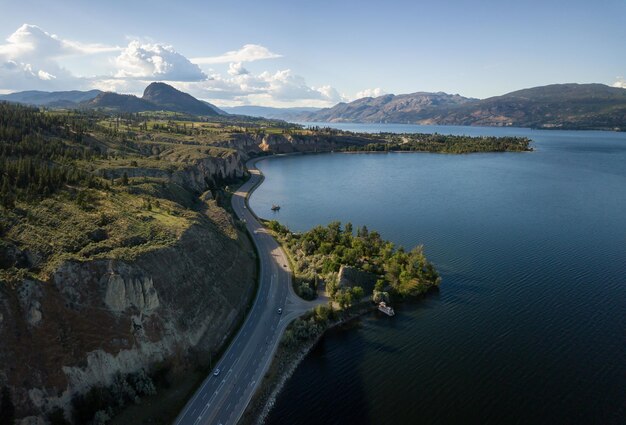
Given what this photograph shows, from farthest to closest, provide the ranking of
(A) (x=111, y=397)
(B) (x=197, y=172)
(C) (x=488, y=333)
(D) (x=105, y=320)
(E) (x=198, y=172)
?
(E) (x=198, y=172) < (B) (x=197, y=172) < (C) (x=488, y=333) < (D) (x=105, y=320) < (A) (x=111, y=397)

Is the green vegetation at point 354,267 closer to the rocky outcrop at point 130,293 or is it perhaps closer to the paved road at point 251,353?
the paved road at point 251,353

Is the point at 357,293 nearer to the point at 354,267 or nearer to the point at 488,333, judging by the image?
the point at 354,267

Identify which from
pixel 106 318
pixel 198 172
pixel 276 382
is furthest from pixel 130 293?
pixel 198 172

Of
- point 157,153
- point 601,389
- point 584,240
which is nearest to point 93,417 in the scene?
point 601,389

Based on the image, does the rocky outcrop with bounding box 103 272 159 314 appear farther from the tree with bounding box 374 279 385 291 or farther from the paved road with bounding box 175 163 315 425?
the tree with bounding box 374 279 385 291

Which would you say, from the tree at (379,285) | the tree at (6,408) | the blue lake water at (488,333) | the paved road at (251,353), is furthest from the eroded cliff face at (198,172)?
the tree at (379,285)

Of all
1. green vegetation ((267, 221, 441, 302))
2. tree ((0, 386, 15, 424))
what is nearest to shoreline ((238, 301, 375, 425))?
green vegetation ((267, 221, 441, 302))
